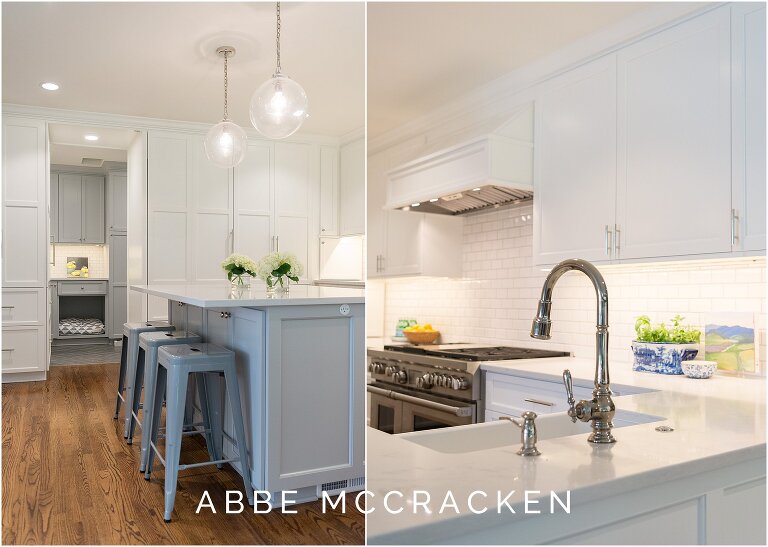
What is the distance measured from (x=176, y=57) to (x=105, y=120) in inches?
33.8

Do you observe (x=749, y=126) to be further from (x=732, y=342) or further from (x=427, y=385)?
(x=427, y=385)

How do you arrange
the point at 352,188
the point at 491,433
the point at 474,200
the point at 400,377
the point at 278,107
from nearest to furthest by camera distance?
1. the point at 352,188
2. the point at 491,433
3. the point at 278,107
4. the point at 400,377
5. the point at 474,200

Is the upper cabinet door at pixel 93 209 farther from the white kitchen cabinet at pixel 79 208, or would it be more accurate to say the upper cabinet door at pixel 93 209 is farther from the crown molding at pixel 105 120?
the crown molding at pixel 105 120

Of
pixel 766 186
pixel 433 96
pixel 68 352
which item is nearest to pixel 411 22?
pixel 433 96

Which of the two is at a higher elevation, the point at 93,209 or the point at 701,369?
the point at 93,209

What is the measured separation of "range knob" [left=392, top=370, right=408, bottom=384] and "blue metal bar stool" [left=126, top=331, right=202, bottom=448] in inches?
40.7

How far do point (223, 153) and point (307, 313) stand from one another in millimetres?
836

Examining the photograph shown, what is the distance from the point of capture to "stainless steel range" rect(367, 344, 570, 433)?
2.78 meters

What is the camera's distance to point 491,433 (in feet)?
4.89

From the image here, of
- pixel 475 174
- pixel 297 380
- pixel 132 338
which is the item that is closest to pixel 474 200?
pixel 475 174

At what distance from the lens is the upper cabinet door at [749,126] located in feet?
6.73

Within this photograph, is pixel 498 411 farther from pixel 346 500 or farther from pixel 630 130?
pixel 346 500

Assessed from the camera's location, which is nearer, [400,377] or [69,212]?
[69,212]

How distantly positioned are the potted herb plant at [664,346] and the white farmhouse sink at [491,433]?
2.81 feet
